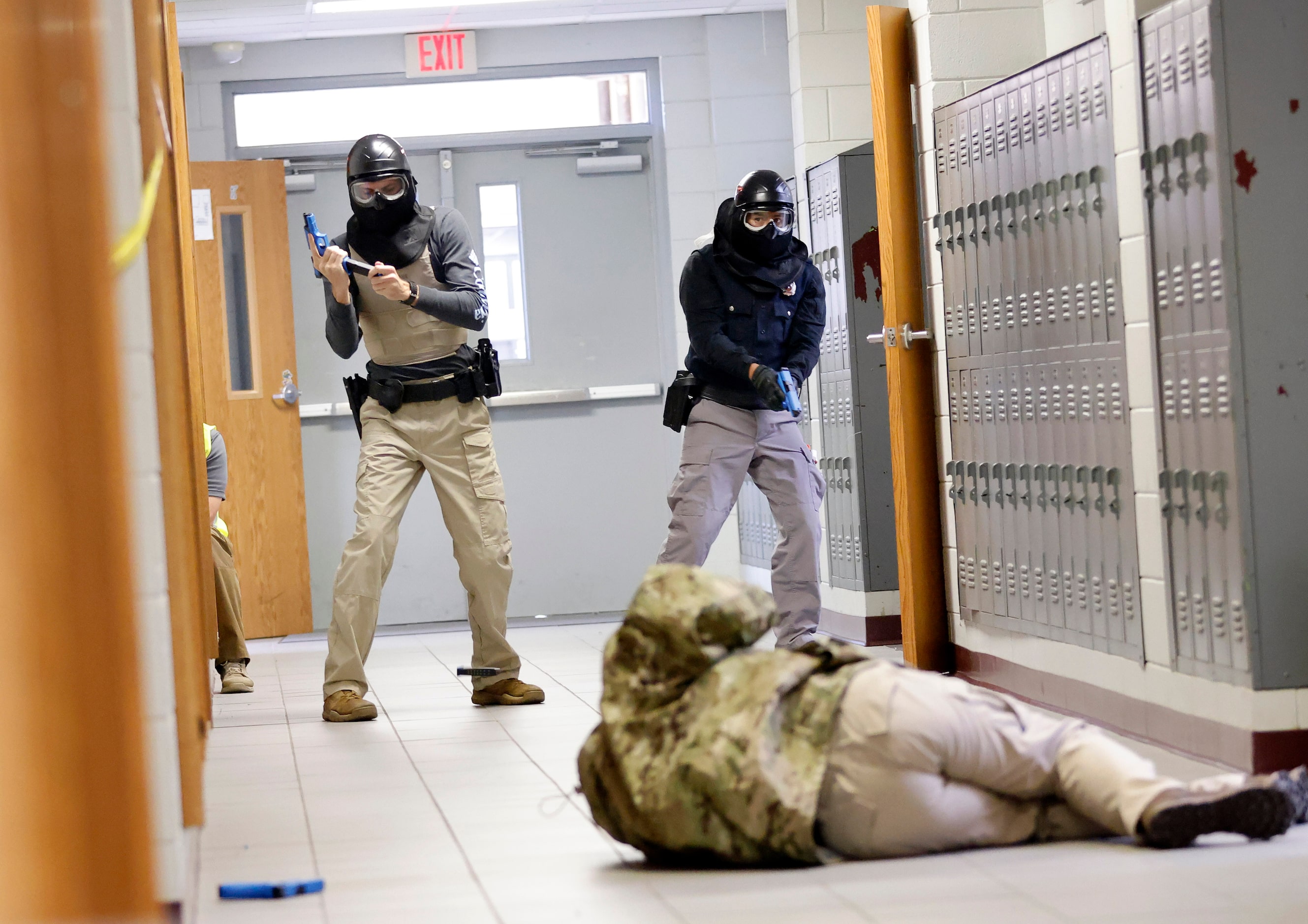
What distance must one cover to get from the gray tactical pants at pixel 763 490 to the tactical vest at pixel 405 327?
0.83 metres

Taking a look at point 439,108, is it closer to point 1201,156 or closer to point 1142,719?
point 1201,156

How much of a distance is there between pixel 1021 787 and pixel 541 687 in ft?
8.43

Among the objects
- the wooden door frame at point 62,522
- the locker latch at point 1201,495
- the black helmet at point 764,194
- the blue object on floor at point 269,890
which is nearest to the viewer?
the wooden door frame at point 62,522

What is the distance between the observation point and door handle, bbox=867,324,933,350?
493cm

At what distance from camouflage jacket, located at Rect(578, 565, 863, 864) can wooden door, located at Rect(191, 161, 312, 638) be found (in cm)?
463

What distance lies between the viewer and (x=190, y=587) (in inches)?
135

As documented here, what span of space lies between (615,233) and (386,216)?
298 cm

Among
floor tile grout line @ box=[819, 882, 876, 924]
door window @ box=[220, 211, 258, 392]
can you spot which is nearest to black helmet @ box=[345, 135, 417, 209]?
door window @ box=[220, 211, 258, 392]

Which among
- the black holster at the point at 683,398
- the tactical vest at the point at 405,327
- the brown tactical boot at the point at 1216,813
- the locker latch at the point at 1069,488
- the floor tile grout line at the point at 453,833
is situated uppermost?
the tactical vest at the point at 405,327

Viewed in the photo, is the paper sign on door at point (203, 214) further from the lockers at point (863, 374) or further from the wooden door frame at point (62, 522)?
the wooden door frame at point (62, 522)

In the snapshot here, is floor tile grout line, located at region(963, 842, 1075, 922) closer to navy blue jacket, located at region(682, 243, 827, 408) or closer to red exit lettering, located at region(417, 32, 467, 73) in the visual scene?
navy blue jacket, located at region(682, 243, 827, 408)

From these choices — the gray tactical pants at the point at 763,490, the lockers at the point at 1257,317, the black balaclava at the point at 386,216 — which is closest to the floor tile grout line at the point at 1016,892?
the lockers at the point at 1257,317

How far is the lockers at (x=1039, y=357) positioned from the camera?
3826 mm

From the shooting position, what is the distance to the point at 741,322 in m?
5.05
